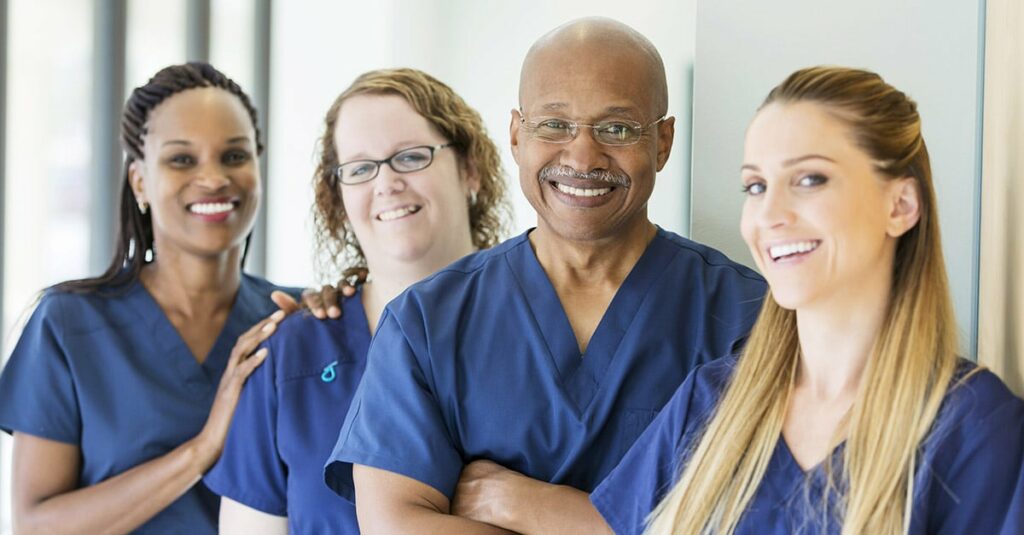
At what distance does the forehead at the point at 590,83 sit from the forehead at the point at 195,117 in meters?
0.90

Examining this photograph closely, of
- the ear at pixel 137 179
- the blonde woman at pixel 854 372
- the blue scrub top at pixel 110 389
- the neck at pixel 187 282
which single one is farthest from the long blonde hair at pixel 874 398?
the ear at pixel 137 179

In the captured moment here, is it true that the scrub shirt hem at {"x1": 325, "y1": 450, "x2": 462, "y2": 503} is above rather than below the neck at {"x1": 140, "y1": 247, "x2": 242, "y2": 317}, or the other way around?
below

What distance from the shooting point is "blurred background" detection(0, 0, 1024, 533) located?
1.67 m

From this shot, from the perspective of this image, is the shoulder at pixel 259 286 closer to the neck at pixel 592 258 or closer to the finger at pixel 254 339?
the finger at pixel 254 339

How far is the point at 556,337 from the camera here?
5.54 ft

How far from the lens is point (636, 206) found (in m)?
1.67

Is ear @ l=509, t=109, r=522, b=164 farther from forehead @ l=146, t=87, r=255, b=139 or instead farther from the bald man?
forehead @ l=146, t=87, r=255, b=139

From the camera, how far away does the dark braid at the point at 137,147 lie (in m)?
2.34

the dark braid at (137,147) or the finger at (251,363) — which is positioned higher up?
the dark braid at (137,147)

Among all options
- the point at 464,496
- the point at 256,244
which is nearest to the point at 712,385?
the point at 464,496

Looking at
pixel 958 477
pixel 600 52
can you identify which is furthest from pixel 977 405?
pixel 600 52

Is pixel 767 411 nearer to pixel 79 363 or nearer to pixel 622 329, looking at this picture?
pixel 622 329

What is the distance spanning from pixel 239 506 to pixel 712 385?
3.09 feet

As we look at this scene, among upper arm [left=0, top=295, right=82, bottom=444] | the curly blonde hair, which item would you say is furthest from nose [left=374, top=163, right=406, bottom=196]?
upper arm [left=0, top=295, right=82, bottom=444]
